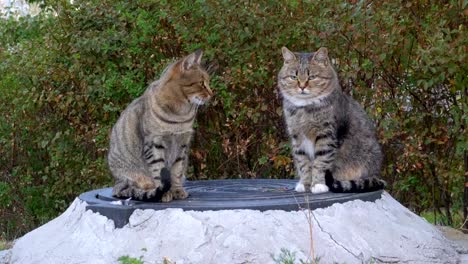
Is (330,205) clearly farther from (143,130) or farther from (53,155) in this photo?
(53,155)

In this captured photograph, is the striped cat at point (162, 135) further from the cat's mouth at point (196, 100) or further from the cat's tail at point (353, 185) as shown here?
the cat's tail at point (353, 185)

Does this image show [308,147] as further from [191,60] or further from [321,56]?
[191,60]

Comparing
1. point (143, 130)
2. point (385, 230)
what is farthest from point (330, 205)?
point (143, 130)

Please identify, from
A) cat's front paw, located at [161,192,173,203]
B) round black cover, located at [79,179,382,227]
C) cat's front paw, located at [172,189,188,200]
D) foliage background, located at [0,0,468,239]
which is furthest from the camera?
foliage background, located at [0,0,468,239]

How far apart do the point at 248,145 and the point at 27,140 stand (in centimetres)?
262

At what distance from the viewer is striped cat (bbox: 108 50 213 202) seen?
16.2 feet

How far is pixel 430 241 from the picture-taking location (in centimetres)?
502

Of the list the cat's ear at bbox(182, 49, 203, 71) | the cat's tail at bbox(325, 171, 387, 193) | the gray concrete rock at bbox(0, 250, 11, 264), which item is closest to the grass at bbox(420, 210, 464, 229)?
the cat's tail at bbox(325, 171, 387, 193)

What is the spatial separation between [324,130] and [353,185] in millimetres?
429

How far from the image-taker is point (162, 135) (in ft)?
16.3

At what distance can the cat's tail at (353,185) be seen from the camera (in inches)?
201

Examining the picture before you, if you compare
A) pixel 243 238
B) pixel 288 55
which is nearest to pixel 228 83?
pixel 288 55

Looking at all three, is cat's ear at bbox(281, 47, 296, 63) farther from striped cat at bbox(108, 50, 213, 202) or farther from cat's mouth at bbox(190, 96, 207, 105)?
cat's mouth at bbox(190, 96, 207, 105)

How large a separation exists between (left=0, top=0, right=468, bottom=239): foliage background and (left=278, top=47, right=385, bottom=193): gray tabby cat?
1003mm
